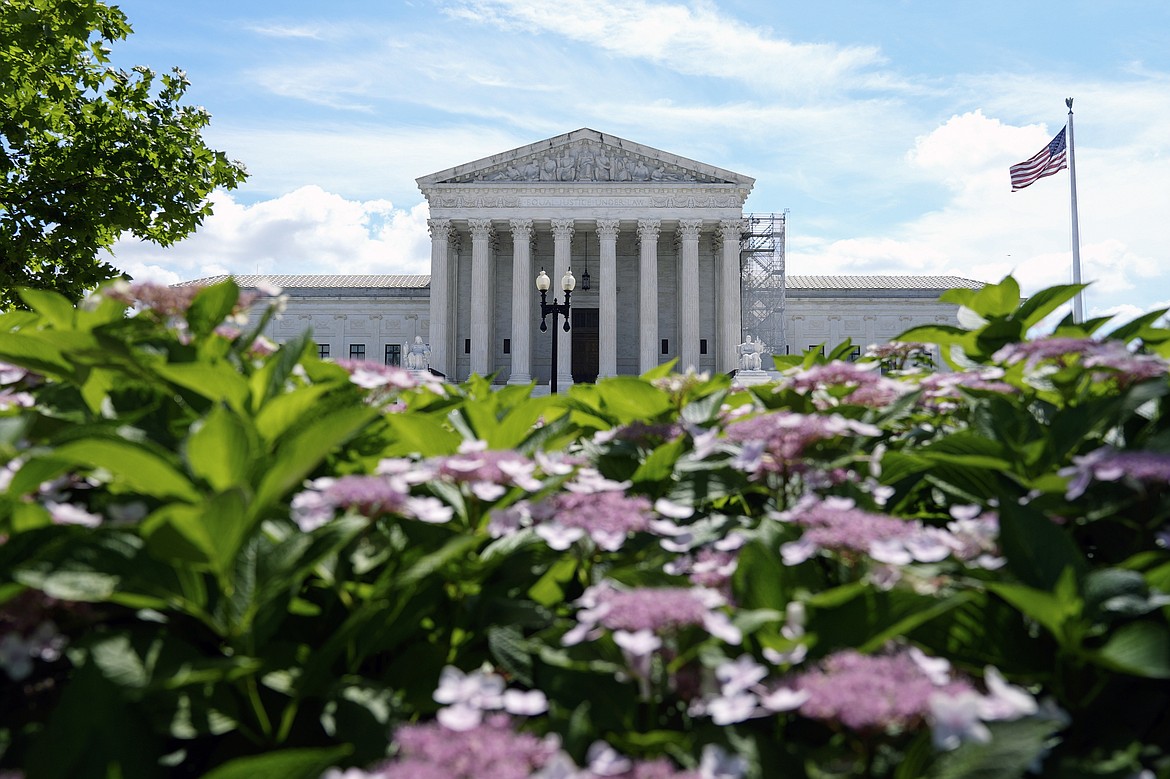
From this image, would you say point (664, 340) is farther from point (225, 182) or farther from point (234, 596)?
point (234, 596)

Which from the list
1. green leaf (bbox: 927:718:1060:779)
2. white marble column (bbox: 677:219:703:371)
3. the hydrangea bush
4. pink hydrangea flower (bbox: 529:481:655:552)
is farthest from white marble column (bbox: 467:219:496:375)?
green leaf (bbox: 927:718:1060:779)

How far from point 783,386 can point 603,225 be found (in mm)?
41021

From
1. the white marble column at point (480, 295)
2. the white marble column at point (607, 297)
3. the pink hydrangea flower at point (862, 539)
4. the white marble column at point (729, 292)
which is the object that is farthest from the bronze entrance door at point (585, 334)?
the pink hydrangea flower at point (862, 539)

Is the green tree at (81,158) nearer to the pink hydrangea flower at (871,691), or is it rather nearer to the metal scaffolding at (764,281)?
the pink hydrangea flower at (871,691)

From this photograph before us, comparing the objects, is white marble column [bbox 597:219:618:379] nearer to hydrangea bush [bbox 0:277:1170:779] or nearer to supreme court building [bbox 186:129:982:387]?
supreme court building [bbox 186:129:982:387]

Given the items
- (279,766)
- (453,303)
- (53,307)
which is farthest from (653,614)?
(453,303)

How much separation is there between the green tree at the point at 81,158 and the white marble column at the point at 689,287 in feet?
97.0

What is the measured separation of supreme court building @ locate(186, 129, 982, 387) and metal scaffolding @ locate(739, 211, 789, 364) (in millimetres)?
91

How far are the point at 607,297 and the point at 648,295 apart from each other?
2306 millimetres

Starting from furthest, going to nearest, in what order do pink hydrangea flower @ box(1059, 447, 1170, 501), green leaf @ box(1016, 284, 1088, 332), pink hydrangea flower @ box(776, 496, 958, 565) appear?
1. green leaf @ box(1016, 284, 1088, 332)
2. pink hydrangea flower @ box(1059, 447, 1170, 501)
3. pink hydrangea flower @ box(776, 496, 958, 565)

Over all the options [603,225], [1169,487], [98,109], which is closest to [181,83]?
[98,109]

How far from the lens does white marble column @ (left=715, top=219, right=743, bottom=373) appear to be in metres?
42.3

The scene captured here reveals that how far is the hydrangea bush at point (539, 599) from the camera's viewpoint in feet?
3.66

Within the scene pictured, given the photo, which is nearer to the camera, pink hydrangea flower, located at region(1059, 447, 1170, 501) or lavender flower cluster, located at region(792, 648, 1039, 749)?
lavender flower cluster, located at region(792, 648, 1039, 749)
